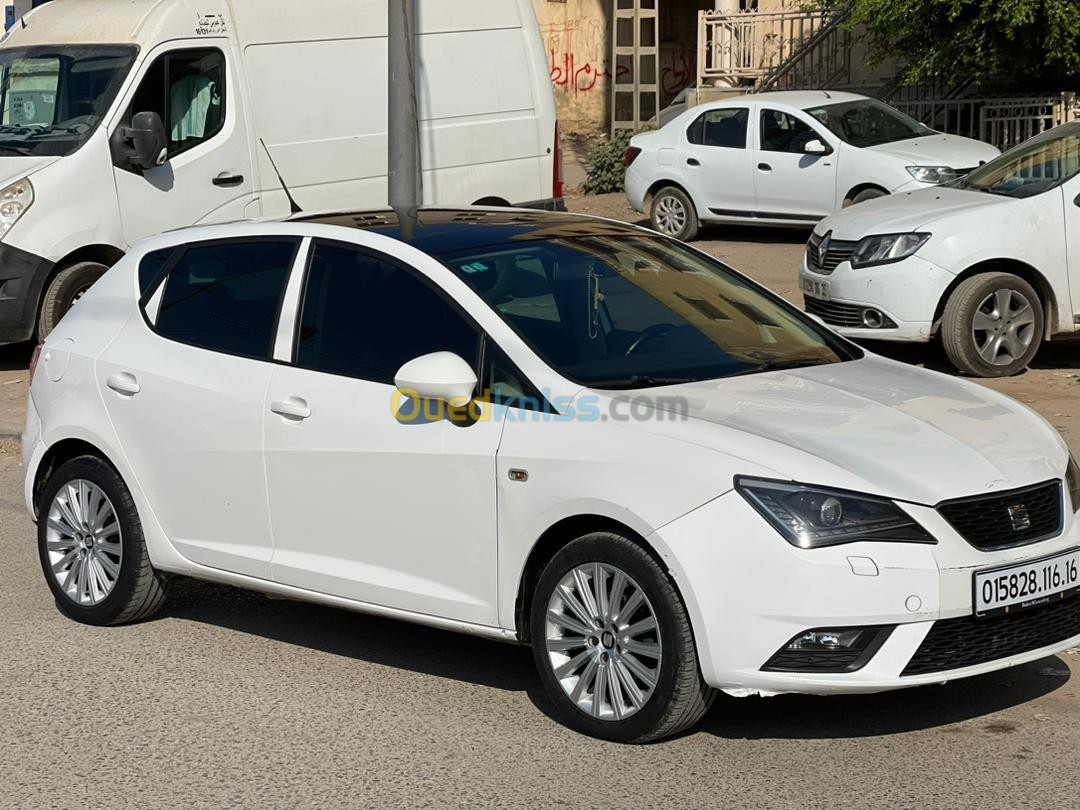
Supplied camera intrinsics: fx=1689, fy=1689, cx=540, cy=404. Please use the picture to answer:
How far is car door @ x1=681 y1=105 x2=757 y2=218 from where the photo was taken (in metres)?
18.2

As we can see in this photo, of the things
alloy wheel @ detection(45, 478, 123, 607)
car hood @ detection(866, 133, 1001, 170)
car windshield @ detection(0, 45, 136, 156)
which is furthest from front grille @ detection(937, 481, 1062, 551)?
car hood @ detection(866, 133, 1001, 170)

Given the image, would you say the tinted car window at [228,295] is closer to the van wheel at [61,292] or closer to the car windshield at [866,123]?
the van wheel at [61,292]

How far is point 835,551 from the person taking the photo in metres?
4.64

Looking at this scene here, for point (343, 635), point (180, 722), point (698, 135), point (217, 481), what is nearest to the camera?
point (180, 722)

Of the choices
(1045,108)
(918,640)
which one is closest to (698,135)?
(1045,108)

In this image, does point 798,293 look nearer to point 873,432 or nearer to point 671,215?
point 671,215

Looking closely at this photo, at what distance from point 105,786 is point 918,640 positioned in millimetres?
2343

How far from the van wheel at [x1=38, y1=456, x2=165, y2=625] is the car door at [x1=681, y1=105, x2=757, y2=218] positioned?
41.4 feet

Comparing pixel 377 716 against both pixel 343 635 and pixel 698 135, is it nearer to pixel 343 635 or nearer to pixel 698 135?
pixel 343 635

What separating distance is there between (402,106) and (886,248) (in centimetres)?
332

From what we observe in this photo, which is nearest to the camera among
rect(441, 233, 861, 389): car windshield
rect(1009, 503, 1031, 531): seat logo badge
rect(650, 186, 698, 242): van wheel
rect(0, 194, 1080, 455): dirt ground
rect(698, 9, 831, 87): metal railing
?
rect(1009, 503, 1031, 531): seat logo badge

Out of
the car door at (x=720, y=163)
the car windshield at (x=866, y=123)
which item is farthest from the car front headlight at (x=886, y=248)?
the car door at (x=720, y=163)

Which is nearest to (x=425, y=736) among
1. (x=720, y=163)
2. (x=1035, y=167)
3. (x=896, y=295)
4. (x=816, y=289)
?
(x=896, y=295)

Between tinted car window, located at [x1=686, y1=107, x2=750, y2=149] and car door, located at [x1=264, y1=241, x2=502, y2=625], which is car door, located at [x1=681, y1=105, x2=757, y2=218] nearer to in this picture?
tinted car window, located at [x1=686, y1=107, x2=750, y2=149]
